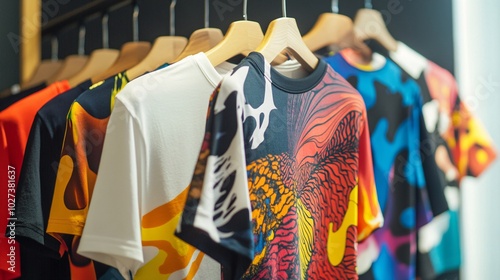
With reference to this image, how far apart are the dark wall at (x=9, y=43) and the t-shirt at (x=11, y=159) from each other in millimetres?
677

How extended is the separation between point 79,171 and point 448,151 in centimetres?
68

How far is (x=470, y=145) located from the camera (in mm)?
1206

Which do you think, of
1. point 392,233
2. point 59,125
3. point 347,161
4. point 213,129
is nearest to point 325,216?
point 347,161

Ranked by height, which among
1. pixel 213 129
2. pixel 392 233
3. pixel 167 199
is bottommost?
pixel 392 233

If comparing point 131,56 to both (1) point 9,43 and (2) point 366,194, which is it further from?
(1) point 9,43

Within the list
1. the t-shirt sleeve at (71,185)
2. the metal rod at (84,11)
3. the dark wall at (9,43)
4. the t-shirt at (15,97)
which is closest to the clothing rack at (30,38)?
the dark wall at (9,43)

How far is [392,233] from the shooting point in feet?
3.85

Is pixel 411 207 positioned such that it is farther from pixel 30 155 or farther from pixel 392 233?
pixel 30 155

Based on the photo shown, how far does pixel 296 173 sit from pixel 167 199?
196 millimetres

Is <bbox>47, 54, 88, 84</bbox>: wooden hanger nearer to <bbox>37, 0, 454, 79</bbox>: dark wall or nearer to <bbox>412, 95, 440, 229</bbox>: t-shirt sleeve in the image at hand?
<bbox>37, 0, 454, 79</bbox>: dark wall

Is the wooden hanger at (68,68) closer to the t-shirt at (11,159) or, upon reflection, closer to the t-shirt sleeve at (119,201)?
the t-shirt at (11,159)

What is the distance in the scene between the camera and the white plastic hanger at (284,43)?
3.14 ft

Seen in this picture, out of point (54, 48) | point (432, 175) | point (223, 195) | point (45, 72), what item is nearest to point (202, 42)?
point (223, 195)

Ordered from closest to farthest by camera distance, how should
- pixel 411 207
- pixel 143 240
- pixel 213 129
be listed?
pixel 213 129, pixel 143 240, pixel 411 207
